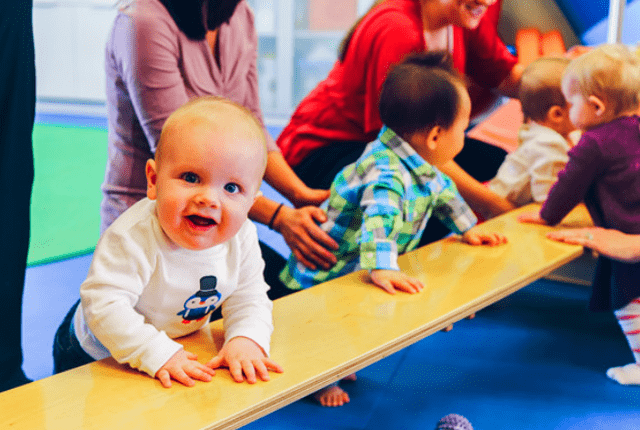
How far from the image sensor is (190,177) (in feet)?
2.86

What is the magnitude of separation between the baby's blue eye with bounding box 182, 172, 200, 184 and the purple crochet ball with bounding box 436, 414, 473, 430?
78cm

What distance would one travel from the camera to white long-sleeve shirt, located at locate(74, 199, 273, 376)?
2.85 feet

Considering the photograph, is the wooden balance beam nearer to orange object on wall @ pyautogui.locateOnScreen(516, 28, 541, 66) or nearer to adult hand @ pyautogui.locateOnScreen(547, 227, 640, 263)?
adult hand @ pyautogui.locateOnScreen(547, 227, 640, 263)

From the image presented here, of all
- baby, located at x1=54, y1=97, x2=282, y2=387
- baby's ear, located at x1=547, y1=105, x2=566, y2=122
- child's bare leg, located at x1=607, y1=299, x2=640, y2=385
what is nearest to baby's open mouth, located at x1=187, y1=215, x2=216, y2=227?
baby, located at x1=54, y1=97, x2=282, y2=387

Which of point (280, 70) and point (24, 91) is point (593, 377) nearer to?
point (24, 91)

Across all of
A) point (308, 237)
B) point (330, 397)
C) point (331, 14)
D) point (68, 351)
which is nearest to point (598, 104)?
point (308, 237)

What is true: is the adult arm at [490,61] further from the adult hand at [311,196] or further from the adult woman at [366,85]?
the adult hand at [311,196]

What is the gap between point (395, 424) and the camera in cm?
137

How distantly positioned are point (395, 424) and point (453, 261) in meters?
0.38

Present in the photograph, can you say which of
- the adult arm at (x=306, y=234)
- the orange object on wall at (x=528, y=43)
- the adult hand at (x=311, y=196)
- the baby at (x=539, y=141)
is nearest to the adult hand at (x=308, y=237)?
the adult arm at (x=306, y=234)

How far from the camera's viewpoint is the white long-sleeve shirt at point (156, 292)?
2.85 ft

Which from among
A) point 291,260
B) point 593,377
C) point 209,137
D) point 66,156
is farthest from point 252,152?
point 66,156

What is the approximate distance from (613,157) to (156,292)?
1.19m

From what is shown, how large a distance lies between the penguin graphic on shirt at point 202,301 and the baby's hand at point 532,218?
1.05 meters
